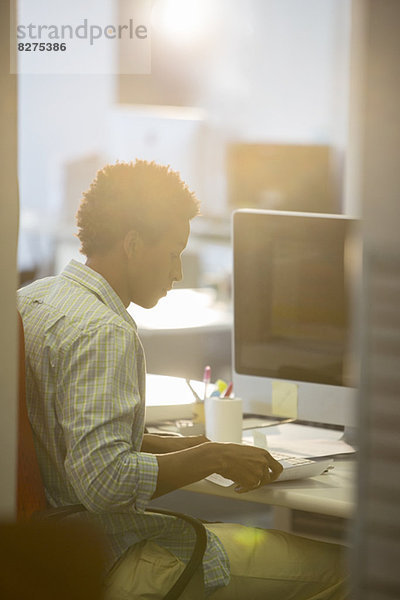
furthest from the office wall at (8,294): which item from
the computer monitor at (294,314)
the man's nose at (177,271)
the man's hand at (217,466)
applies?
the computer monitor at (294,314)

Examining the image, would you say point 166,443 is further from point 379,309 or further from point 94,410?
point 379,309

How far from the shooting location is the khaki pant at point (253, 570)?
62.4 inches

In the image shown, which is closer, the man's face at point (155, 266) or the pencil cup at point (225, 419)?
the man's face at point (155, 266)

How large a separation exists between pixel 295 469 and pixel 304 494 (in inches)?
2.6

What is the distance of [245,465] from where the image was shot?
62.3 inches

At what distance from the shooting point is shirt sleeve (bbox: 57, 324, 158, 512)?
142cm

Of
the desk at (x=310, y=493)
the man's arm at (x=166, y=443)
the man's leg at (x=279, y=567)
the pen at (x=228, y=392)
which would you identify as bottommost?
the man's leg at (x=279, y=567)

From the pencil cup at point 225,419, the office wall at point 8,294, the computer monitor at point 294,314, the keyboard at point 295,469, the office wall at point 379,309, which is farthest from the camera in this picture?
→ the computer monitor at point 294,314

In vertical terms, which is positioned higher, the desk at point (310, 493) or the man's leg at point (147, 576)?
the desk at point (310, 493)

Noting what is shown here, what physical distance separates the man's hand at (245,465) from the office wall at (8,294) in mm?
572

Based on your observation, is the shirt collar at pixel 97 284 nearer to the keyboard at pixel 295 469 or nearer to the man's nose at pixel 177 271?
the man's nose at pixel 177 271

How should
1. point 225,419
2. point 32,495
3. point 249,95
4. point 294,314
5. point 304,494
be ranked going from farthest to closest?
point 249,95
point 294,314
point 225,419
point 304,494
point 32,495

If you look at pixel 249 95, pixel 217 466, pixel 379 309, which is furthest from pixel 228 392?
pixel 249 95

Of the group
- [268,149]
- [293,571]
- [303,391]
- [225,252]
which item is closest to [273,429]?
[303,391]
